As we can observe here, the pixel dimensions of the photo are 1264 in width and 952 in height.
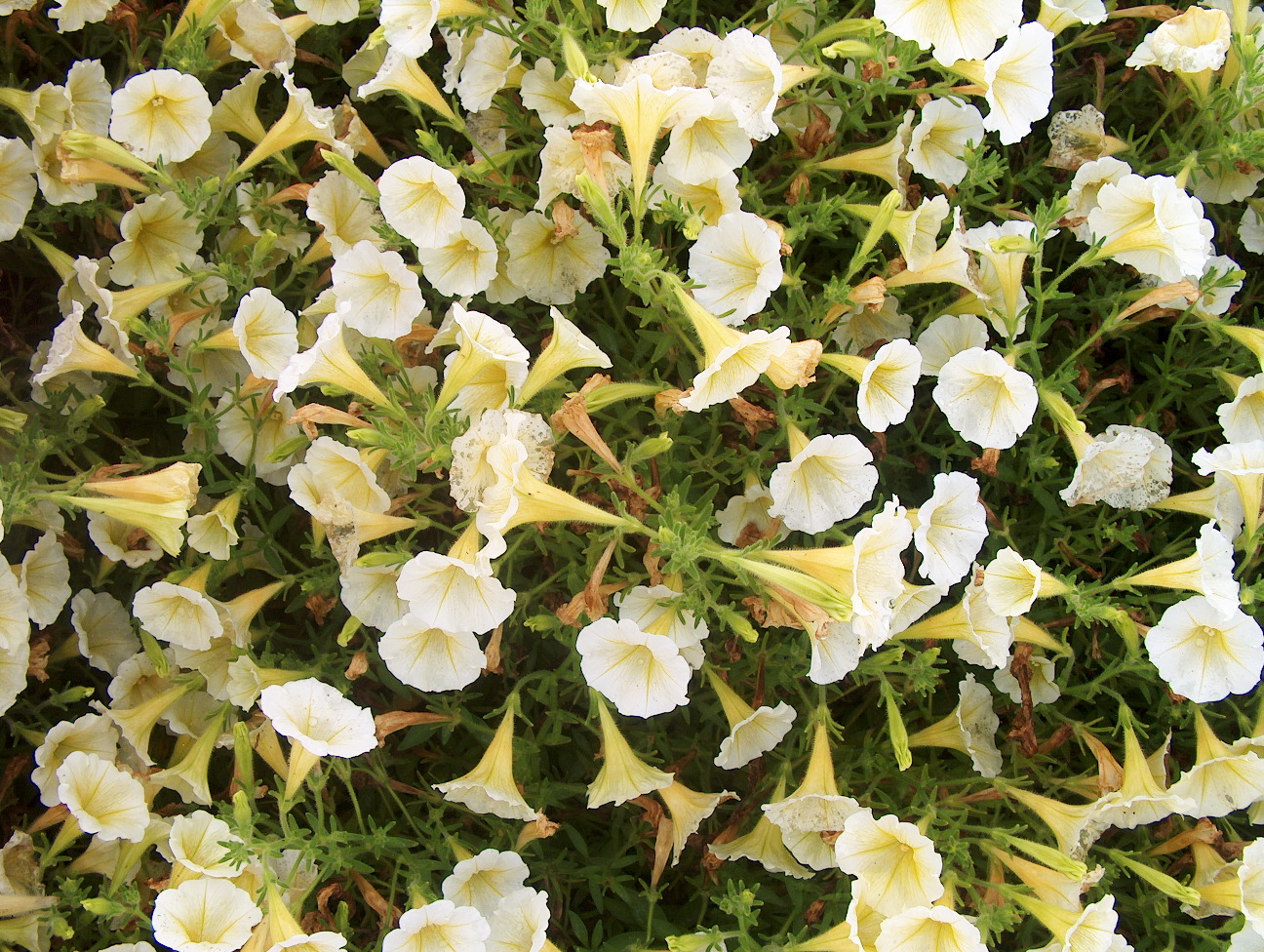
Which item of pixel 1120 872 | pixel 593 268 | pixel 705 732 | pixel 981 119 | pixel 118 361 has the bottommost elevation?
pixel 1120 872

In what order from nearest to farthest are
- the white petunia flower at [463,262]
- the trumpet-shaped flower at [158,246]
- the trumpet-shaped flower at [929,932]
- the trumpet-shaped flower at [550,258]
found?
the trumpet-shaped flower at [929,932] → the white petunia flower at [463,262] → the trumpet-shaped flower at [550,258] → the trumpet-shaped flower at [158,246]

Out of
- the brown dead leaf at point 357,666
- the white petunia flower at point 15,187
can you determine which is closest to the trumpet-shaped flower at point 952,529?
the brown dead leaf at point 357,666

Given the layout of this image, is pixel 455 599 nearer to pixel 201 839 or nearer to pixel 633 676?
pixel 633 676

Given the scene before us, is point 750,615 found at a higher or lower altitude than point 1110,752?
higher

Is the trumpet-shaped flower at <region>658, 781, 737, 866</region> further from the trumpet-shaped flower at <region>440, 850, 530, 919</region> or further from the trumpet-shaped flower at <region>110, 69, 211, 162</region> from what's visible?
the trumpet-shaped flower at <region>110, 69, 211, 162</region>

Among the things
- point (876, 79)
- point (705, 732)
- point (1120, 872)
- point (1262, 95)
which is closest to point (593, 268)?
point (876, 79)

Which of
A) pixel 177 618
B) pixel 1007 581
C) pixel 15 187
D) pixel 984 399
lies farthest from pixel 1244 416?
pixel 15 187

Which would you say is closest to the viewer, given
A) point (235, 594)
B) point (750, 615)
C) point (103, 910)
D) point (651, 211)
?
point (103, 910)

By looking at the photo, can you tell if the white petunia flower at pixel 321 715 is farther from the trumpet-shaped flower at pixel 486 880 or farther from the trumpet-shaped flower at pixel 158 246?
the trumpet-shaped flower at pixel 158 246

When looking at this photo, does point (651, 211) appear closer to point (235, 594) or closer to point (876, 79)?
point (876, 79)
